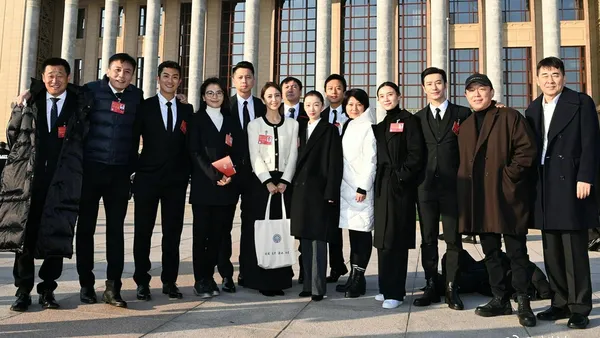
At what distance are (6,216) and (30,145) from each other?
0.70 meters

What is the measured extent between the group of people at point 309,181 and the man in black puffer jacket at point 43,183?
1cm

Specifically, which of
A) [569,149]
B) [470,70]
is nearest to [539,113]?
[569,149]

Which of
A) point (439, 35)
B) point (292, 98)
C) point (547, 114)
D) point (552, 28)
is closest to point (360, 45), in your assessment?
point (439, 35)

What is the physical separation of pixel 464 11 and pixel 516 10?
4.02m

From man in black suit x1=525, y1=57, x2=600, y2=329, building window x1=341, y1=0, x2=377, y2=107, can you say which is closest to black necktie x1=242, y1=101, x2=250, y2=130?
man in black suit x1=525, y1=57, x2=600, y2=329

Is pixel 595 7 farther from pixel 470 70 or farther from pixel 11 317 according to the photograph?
pixel 11 317

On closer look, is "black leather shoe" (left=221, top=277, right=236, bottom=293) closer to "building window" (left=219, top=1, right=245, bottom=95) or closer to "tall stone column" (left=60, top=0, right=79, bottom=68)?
"tall stone column" (left=60, top=0, right=79, bottom=68)

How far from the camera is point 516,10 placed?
3422 cm

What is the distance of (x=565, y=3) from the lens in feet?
112

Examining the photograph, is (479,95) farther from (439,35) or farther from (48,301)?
(439,35)

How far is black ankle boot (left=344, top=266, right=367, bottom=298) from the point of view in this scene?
16.4 ft

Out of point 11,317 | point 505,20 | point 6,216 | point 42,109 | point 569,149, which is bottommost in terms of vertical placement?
point 11,317

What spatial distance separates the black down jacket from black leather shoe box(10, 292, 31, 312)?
1.44 ft

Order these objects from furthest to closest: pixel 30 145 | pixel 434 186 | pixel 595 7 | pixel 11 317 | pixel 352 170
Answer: pixel 595 7
pixel 352 170
pixel 434 186
pixel 30 145
pixel 11 317
